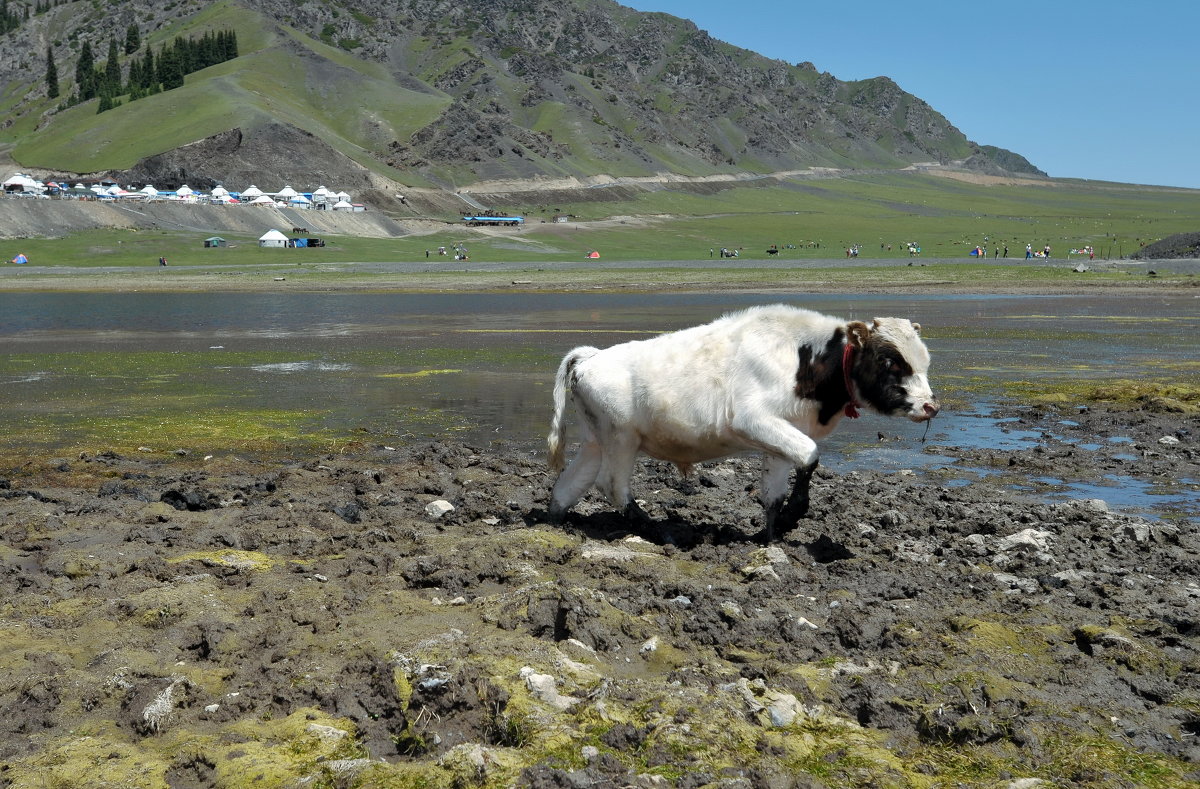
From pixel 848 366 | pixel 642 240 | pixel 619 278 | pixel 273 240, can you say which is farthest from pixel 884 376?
pixel 642 240

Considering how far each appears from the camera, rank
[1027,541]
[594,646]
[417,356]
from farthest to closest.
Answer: [417,356] < [1027,541] < [594,646]

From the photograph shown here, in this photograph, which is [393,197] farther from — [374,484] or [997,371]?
[374,484]

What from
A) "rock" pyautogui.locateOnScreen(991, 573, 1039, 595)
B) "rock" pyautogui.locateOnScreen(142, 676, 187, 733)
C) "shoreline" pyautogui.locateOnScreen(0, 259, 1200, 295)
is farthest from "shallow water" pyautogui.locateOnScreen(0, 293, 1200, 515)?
"rock" pyautogui.locateOnScreen(142, 676, 187, 733)

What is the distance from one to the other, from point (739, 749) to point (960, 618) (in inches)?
105

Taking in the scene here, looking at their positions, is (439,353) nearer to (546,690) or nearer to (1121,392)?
(1121,392)

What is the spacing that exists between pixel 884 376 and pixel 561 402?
3116 mm

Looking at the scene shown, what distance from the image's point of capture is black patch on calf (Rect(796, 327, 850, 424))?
33.3 ft

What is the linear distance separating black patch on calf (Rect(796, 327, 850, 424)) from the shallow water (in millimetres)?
5180

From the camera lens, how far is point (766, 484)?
1026cm

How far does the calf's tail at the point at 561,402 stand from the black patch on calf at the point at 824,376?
80.6 inches

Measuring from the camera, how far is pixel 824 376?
33.4 ft

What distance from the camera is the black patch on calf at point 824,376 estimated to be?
1015 cm

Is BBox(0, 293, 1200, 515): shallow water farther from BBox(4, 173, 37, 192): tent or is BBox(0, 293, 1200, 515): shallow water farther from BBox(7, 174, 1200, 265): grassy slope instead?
BBox(4, 173, 37, 192): tent

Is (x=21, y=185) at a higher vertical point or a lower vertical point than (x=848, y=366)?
higher
